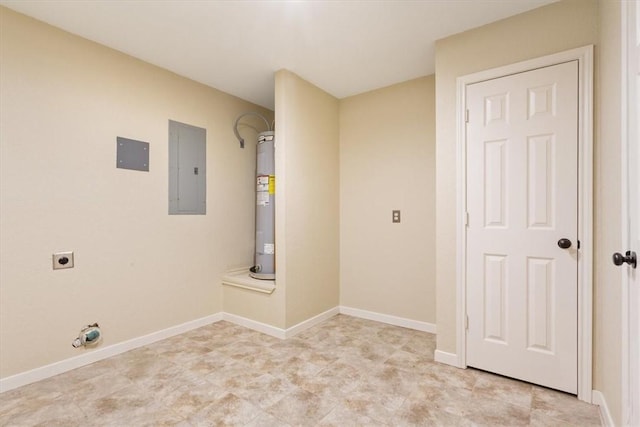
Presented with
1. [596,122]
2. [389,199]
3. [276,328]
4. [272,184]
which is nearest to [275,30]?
[272,184]

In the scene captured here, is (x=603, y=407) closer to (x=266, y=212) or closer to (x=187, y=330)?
(x=266, y=212)

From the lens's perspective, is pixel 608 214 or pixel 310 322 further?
pixel 310 322

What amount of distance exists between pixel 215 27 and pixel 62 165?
5.05 feet

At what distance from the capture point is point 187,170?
3.11m

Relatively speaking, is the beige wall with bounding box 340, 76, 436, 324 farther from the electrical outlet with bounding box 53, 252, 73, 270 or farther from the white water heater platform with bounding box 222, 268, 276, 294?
the electrical outlet with bounding box 53, 252, 73, 270

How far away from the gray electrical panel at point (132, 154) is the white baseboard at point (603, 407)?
364 centimetres

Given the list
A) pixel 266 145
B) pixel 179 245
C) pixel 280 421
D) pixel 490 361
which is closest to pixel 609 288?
pixel 490 361

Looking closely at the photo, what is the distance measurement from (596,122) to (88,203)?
142 inches

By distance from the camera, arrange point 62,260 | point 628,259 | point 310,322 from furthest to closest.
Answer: point 310,322 → point 62,260 → point 628,259

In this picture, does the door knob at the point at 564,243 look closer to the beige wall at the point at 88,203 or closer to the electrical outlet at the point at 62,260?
the beige wall at the point at 88,203

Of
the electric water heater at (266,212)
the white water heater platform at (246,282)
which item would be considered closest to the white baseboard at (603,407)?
the white water heater platform at (246,282)

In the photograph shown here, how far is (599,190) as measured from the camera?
71.7 inches

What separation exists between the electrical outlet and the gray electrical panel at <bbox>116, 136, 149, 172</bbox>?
796mm

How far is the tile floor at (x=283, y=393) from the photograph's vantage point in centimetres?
174
